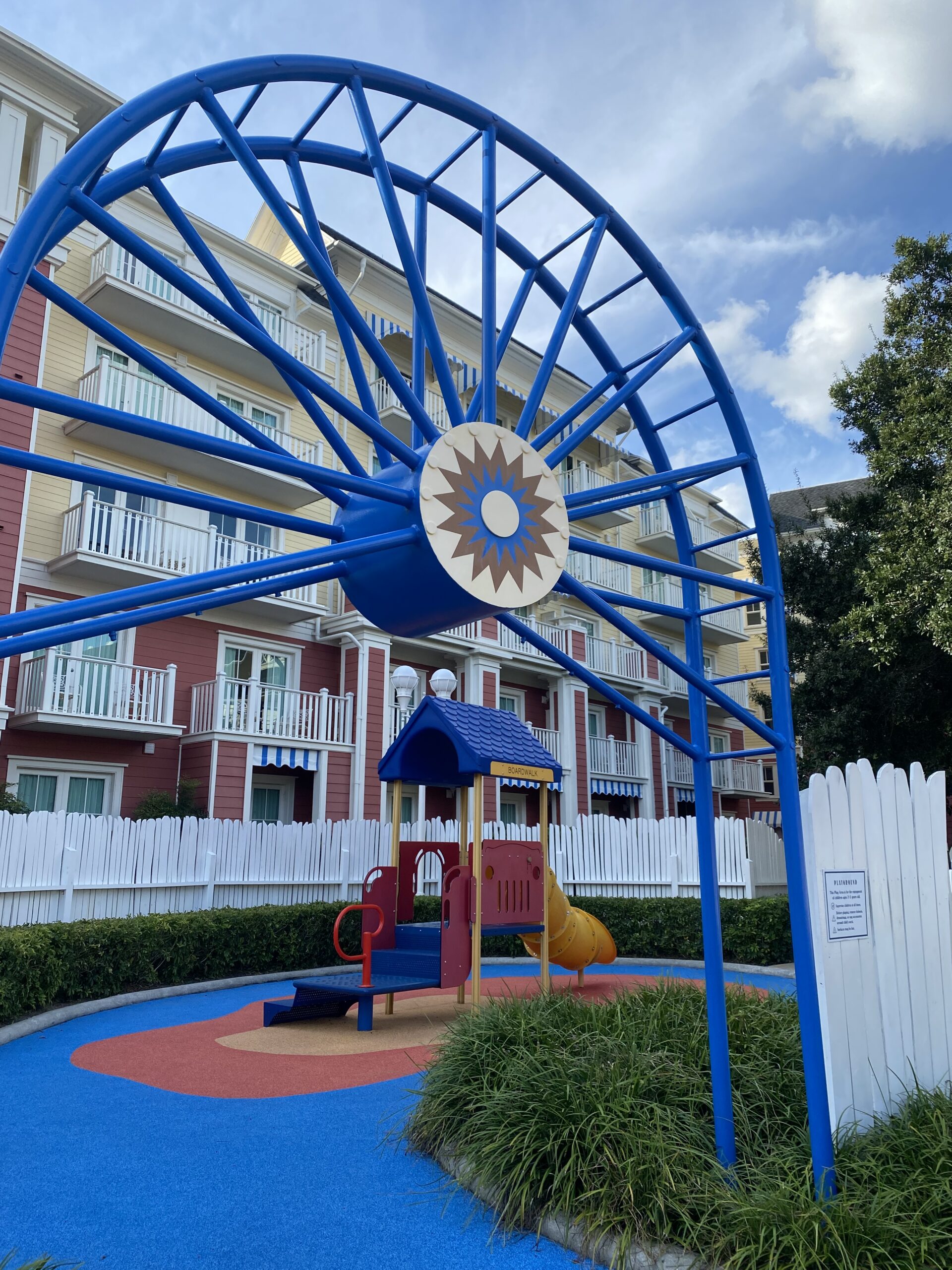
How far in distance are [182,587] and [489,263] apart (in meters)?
2.51

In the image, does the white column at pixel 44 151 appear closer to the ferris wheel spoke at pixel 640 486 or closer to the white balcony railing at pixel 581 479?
the ferris wheel spoke at pixel 640 486

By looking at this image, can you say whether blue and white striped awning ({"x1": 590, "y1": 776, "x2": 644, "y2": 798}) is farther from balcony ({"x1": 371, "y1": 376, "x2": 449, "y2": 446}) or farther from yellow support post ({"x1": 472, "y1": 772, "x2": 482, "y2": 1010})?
yellow support post ({"x1": 472, "y1": 772, "x2": 482, "y2": 1010})

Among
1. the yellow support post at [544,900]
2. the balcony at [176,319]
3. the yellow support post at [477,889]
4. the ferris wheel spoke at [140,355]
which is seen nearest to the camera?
the ferris wheel spoke at [140,355]

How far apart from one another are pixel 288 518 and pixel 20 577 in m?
15.2

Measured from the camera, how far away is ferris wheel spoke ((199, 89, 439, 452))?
A: 347cm

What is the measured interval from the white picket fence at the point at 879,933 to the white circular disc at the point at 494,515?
5.76 feet

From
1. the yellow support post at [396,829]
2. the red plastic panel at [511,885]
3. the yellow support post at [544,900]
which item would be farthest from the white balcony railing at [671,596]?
the red plastic panel at [511,885]

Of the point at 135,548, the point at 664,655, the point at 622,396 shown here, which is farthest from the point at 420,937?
the point at 135,548

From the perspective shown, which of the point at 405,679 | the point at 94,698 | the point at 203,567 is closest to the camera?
the point at 405,679

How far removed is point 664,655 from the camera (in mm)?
4500

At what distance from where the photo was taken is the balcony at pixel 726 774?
1182 inches

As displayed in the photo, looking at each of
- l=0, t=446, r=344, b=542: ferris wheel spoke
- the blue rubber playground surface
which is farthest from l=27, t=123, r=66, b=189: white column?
l=0, t=446, r=344, b=542: ferris wheel spoke

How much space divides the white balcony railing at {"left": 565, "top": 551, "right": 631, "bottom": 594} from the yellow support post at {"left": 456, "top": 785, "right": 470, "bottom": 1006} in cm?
1495

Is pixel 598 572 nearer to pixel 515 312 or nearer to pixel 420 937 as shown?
pixel 420 937
